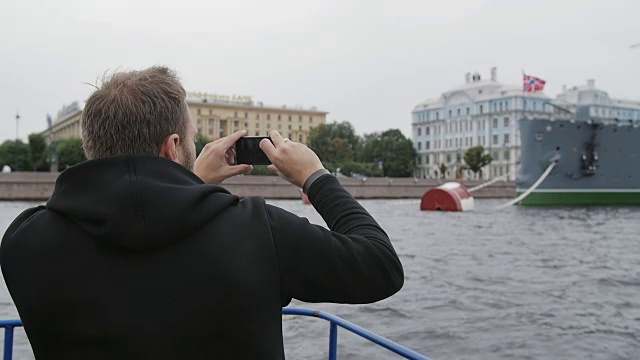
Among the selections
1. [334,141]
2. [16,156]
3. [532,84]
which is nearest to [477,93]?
[334,141]

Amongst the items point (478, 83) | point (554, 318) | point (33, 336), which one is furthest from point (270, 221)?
point (478, 83)

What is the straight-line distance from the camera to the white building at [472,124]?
256 ft

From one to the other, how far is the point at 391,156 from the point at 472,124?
11.7 metres

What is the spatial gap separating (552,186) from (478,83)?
55.5 metres

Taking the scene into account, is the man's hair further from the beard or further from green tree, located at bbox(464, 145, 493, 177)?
green tree, located at bbox(464, 145, 493, 177)

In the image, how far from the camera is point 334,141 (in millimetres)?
79500

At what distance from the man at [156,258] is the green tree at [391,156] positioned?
82.3 m

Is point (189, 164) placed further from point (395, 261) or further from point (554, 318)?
point (554, 318)

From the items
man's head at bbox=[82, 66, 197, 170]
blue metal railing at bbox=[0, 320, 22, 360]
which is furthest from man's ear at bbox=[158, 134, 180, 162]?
blue metal railing at bbox=[0, 320, 22, 360]

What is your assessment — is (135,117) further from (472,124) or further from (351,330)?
(472,124)

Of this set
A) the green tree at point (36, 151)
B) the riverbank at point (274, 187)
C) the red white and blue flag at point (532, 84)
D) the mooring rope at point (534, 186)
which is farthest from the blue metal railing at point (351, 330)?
the green tree at point (36, 151)

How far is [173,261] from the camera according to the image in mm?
1118

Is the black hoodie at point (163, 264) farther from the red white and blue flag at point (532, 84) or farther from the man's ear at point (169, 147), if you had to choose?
the red white and blue flag at point (532, 84)

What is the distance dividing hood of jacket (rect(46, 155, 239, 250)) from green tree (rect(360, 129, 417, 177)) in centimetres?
8241
